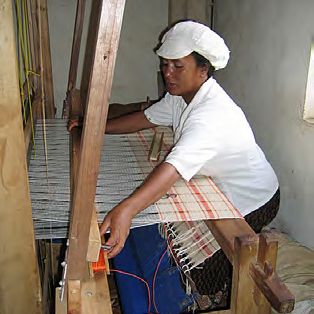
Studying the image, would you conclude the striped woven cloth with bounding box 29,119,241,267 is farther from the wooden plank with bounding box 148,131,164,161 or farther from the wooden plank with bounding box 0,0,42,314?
the wooden plank with bounding box 0,0,42,314

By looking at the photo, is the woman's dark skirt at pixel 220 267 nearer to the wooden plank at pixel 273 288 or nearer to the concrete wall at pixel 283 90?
the concrete wall at pixel 283 90

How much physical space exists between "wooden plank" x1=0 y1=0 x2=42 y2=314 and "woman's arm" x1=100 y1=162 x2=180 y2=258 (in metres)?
0.19

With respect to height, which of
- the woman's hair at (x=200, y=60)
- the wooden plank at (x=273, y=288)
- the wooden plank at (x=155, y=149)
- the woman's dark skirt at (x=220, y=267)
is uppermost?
the woman's hair at (x=200, y=60)

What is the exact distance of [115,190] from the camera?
55.6 inches

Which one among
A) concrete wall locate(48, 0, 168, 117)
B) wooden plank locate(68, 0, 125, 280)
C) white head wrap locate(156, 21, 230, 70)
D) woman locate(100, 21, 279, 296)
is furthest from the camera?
concrete wall locate(48, 0, 168, 117)

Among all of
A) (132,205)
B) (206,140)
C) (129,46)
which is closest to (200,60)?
(206,140)

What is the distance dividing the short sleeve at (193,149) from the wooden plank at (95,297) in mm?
452

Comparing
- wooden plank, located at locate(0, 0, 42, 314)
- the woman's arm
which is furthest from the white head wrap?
wooden plank, located at locate(0, 0, 42, 314)

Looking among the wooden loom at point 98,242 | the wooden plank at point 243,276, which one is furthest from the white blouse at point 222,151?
the wooden plank at point 243,276

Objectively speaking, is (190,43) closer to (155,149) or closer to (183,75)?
(183,75)

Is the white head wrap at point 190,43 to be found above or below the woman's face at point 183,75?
above

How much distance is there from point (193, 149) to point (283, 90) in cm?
106

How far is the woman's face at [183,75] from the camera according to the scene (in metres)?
1.40

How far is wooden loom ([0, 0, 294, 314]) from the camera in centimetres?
56
